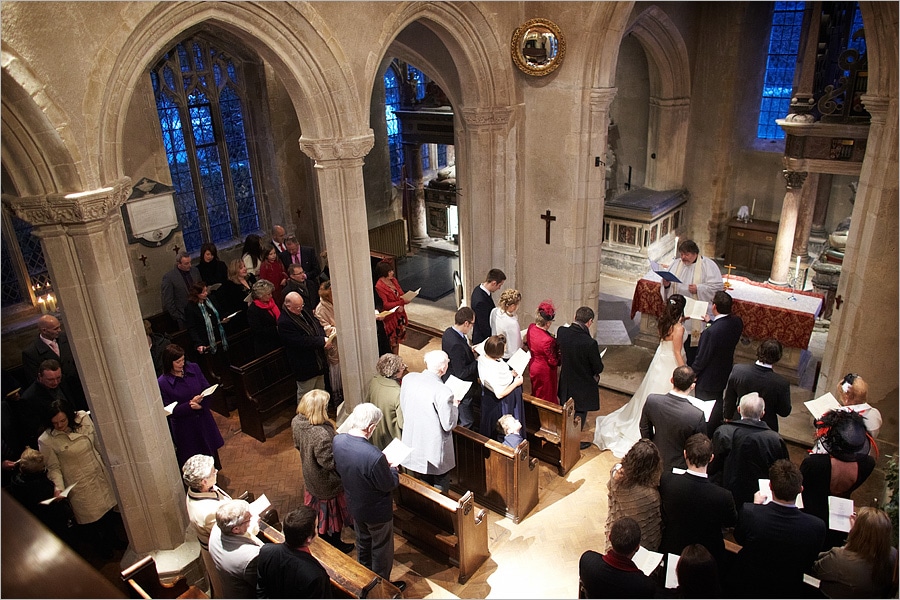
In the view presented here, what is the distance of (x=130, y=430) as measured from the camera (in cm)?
489

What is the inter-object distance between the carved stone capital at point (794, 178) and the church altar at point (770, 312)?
192cm

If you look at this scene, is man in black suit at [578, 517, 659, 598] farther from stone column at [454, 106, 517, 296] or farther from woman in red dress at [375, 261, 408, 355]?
stone column at [454, 106, 517, 296]

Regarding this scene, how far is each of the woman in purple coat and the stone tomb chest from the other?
782 centimetres

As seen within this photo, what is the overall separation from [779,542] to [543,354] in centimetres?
301

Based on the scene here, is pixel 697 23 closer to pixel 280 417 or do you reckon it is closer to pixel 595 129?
pixel 595 129

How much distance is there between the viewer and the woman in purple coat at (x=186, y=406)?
5598 millimetres

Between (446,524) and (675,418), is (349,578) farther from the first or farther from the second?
(675,418)

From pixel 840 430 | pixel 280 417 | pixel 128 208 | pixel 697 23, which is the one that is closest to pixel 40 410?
pixel 280 417

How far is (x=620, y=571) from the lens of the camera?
3.47 meters

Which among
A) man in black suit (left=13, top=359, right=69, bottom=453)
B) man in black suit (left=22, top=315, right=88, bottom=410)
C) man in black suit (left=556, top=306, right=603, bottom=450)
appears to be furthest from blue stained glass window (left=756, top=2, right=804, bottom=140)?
man in black suit (left=13, top=359, right=69, bottom=453)

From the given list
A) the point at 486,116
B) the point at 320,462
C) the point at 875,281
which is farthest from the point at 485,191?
the point at 320,462

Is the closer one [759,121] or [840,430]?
[840,430]

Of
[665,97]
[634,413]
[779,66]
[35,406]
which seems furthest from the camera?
[665,97]

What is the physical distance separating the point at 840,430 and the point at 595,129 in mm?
4479
